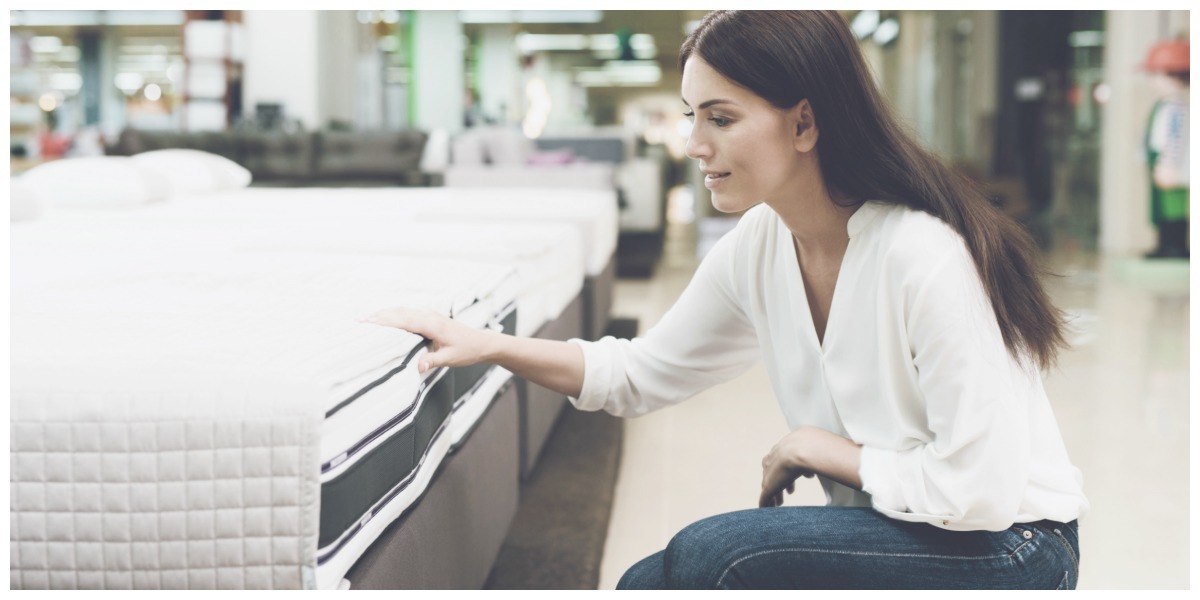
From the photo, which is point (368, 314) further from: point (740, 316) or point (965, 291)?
point (965, 291)

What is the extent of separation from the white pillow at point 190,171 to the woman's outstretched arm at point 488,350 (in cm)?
307

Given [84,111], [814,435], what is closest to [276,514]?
[814,435]

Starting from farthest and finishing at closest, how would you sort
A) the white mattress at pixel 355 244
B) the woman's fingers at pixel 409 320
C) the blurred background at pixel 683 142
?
the blurred background at pixel 683 142 → the white mattress at pixel 355 244 → the woman's fingers at pixel 409 320

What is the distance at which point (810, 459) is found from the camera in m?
1.17

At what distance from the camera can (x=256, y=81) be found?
750 cm

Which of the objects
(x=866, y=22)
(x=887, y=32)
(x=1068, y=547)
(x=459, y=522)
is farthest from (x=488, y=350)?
(x=887, y=32)

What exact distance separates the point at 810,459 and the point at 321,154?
20.3ft

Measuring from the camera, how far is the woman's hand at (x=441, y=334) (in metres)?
1.26

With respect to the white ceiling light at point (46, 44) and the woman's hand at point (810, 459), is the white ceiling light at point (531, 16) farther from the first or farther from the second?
the woman's hand at point (810, 459)

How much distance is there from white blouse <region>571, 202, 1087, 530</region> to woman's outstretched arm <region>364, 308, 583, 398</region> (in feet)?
0.10

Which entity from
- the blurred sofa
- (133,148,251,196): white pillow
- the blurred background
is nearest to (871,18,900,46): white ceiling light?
the blurred background

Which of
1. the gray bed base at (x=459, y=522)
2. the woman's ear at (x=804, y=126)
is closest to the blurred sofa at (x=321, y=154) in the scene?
the gray bed base at (x=459, y=522)

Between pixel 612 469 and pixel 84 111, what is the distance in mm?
16578

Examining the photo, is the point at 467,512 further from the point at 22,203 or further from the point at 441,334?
the point at 22,203
